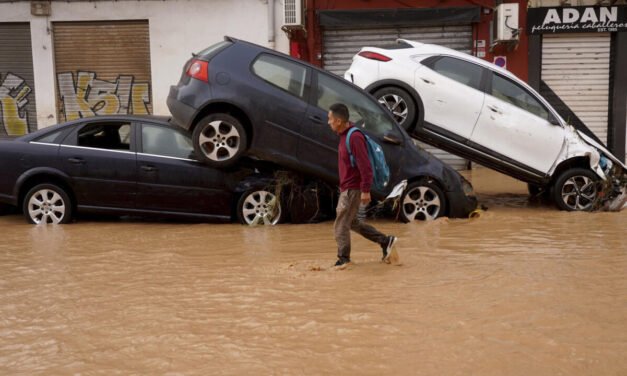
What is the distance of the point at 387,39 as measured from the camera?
1480 centimetres

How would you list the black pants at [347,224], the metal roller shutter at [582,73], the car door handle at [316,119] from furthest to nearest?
the metal roller shutter at [582,73] < the car door handle at [316,119] < the black pants at [347,224]

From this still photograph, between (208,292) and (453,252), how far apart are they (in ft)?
8.44

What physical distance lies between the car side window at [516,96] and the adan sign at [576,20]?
6456 mm

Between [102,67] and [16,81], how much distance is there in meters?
2.08

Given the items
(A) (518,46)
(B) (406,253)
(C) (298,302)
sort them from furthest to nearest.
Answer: (A) (518,46)
(B) (406,253)
(C) (298,302)

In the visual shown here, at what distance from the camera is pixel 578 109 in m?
15.0

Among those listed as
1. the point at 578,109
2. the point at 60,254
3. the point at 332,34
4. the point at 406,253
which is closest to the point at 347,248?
the point at 406,253

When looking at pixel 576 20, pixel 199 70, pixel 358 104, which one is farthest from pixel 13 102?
pixel 576 20

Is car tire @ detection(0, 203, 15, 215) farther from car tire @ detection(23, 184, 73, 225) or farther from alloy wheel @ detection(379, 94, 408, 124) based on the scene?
alloy wheel @ detection(379, 94, 408, 124)

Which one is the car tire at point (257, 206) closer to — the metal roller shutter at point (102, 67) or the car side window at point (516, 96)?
the car side window at point (516, 96)

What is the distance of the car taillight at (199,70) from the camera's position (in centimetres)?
770

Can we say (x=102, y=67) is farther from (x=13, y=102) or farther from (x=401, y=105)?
(x=401, y=105)

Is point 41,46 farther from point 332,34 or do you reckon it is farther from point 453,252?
point 453,252

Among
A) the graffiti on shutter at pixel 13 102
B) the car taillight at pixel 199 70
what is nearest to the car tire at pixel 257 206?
the car taillight at pixel 199 70
